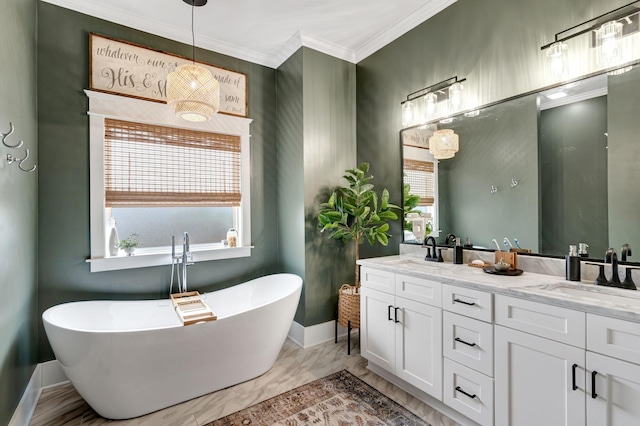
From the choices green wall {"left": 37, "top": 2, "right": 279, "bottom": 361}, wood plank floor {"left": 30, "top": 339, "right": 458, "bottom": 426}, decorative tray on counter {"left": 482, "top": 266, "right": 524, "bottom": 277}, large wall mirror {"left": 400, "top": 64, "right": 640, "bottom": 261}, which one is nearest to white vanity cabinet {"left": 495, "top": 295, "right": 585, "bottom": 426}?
decorative tray on counter {"left": 482, "top": 266, "right": 524, "bottom": 277}

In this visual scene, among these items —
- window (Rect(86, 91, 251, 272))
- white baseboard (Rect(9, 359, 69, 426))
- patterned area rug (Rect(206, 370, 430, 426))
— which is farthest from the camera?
window (Rect(86, 91, 251, 272))

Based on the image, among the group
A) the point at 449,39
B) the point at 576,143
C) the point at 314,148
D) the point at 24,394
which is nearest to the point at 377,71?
the point at 449,39

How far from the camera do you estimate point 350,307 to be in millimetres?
2893

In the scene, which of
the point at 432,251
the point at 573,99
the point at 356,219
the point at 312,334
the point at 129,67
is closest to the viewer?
the point at 573,99

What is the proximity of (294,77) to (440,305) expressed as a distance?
2541 millimetres

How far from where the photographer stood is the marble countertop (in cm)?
130

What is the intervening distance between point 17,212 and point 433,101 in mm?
3035

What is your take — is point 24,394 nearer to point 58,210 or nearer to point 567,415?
point 58,210

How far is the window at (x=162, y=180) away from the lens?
8.60 feet

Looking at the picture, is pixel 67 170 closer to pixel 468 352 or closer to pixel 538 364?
pixel 468 352

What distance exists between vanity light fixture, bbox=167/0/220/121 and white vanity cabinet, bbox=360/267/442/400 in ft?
5.68

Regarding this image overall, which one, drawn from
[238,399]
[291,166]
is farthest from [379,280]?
[291,166]

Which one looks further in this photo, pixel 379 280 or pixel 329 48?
pixel 329 48

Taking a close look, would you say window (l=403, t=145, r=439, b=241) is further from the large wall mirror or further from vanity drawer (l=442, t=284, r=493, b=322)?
vanity drawer (l=442, t=284, r=493, b=322)
